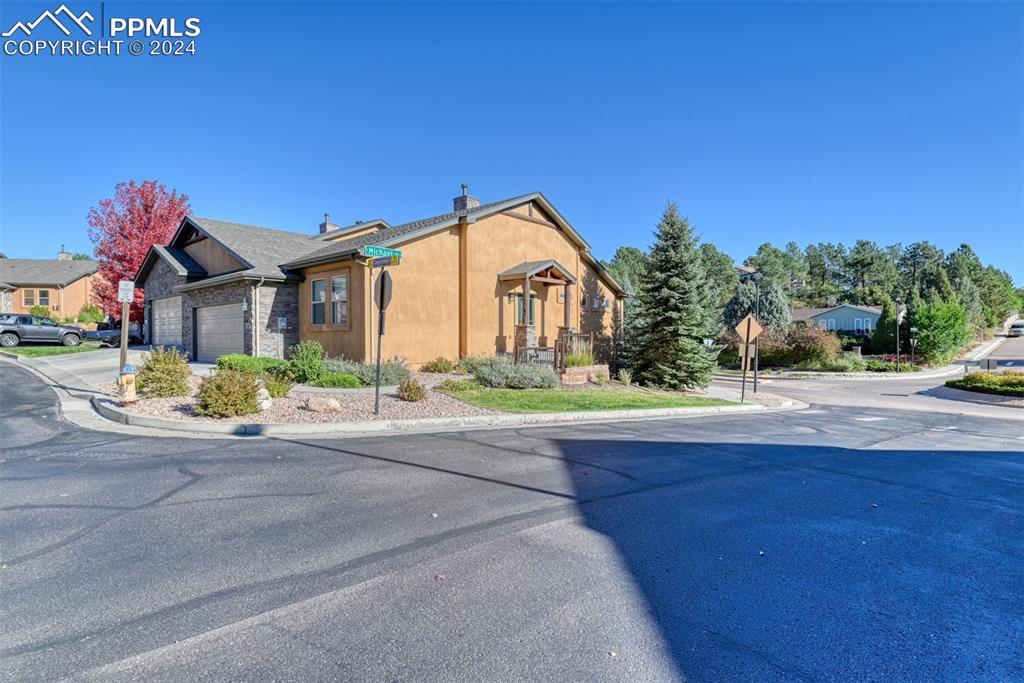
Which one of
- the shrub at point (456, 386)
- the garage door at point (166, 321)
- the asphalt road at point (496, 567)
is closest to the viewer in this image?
the asphalt road at point (496, 567)

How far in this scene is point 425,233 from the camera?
57.7ft

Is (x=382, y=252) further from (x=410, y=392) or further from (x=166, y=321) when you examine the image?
(x=166, y=321)

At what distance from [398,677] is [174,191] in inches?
1344

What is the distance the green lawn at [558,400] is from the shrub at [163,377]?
5.67 meters

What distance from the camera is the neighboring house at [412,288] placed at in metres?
17.2

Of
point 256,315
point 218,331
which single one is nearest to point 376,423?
point 256,315

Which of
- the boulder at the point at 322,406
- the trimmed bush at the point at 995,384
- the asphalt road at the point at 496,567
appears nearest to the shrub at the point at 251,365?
the boulder at the point at 322,406

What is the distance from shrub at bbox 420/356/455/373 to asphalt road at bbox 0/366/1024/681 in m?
9.58

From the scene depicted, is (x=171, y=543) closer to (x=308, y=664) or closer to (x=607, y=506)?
(x=308, y=664)

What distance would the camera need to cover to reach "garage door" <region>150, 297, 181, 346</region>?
23875 mm

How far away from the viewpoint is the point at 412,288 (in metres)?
17.3

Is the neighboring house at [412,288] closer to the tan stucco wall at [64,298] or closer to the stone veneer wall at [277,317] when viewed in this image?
the stone veneer wall at [277,317]

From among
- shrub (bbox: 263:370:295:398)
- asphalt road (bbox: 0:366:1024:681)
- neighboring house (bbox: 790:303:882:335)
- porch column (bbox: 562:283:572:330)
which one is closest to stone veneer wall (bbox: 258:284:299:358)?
shrub (bbox: 263:370:295:398)

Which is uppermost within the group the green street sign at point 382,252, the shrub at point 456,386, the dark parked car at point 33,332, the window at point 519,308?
the green street sign at point 382,252
